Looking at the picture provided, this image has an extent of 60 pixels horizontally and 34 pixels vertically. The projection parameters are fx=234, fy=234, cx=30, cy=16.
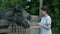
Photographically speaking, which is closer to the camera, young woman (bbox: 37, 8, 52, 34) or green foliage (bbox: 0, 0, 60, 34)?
young woman (bbox: 37, 8, 52, 34)

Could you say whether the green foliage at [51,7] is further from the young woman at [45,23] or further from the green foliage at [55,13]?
the young woman at [45,23]

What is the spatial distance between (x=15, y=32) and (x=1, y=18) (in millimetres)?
568

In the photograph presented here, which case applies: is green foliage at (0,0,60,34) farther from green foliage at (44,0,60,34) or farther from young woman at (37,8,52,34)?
young woman at (37,8,52,34)

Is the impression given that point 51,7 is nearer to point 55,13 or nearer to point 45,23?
point 55,13

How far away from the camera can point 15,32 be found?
5863 millimetres

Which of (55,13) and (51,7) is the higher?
(51,7)

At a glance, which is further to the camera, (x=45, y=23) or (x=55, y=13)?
(x=55, y=13)

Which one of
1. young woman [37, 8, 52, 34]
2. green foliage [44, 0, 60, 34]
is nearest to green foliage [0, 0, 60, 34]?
green foliage [44, 0, 60, 34]

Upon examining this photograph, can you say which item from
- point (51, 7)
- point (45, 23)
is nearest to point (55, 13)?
point (51, 7)

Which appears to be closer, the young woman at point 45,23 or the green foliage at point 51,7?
the young woman at point 45,23

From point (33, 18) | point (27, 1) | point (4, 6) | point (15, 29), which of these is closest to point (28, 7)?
point (27, 1)

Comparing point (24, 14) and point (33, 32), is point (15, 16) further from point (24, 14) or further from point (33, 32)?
point (33, 32)

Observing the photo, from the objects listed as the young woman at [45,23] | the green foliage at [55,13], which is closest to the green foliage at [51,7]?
the green foliage at [55,13]

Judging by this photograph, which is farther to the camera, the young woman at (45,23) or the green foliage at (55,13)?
the green foliage at (55,13)
